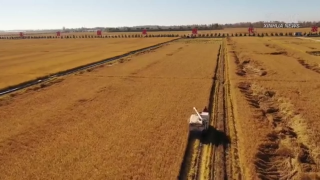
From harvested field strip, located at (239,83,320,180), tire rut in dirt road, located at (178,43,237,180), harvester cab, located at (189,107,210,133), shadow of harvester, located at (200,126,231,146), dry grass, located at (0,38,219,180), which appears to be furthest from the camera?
harvester cab, located at (189,107,210,133)

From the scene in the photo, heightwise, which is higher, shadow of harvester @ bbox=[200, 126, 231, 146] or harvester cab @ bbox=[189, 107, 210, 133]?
harvester cab @ bbox=[189, 107, 210, 133]

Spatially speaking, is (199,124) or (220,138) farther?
(199,124)

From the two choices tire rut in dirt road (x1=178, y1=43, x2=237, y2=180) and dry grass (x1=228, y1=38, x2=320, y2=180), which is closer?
tire rut in dirt road (x1=178, y1=43, x2=237, y2=180)

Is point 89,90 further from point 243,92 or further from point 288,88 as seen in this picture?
point 288,88

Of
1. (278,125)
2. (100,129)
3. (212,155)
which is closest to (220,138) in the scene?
(212,155)

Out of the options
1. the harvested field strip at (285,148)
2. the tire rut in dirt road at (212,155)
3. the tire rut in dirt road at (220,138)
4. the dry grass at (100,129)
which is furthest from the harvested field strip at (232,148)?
the dry grass at (100,129)

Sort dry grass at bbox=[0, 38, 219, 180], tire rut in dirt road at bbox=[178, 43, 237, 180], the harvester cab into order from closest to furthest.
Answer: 1. tire rut in dirt road at bbox=[178, 43, 237, 180]
2. dry grass at bbox=[0, 38, 219, 180]
3. the harvester cab

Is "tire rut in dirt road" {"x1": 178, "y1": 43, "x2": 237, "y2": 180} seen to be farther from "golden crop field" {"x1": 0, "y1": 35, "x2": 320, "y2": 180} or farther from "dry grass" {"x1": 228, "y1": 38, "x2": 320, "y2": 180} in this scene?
"dry grass" {"x1": 228, "y1": 38, "x2": 320, "y2": 180}

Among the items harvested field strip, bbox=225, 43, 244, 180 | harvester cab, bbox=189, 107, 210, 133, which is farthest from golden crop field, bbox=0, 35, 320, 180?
harvester cab, bbox=189, 107, 210, 133

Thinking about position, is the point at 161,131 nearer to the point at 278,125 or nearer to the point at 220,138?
the point at 220,138
